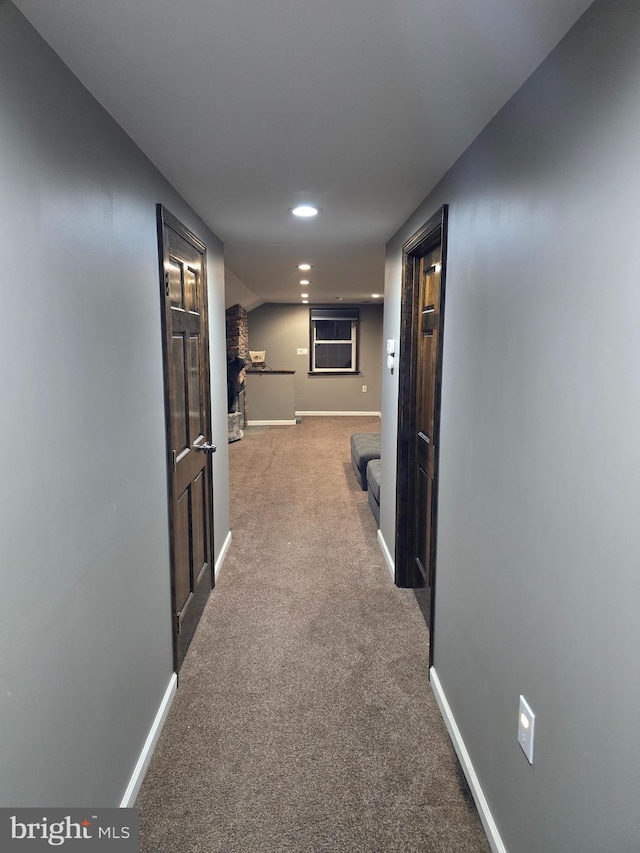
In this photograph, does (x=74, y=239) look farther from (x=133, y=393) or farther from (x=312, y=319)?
(x=312, y=319)

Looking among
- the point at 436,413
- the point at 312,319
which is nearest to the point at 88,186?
the point at 436,413

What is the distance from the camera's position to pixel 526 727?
4.25ft

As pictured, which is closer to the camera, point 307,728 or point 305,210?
point 307,728

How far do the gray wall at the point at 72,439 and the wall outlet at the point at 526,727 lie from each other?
1.10 m

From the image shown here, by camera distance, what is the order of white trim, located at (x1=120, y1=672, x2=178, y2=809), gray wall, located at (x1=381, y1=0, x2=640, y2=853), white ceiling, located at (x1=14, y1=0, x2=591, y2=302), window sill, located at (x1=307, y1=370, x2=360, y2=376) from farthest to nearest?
1. window sill, located at (x1=307, y1=370, x2=360, y2=376)
2. white trim, located at (x1=120, y1=672, x2=178, y2=809)
3. white ceiling, located at (x1=14, y1=0, x2=591, y2=302)
4. gray wall, located at (x1=381, y1=0, x2=640, y2=853)

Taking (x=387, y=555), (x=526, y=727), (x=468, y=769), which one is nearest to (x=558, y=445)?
(x=526, y=727)

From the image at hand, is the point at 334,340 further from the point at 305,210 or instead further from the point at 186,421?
the point at 186,421

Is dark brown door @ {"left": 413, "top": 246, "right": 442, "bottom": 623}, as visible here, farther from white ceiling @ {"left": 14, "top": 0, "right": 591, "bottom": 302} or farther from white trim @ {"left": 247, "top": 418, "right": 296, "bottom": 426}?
white trim @ {"left": 247, "top": 418, "right": 296, "bottom": 426}

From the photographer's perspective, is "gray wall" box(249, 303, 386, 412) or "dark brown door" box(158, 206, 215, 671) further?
"gray wall" box(249, 303, 386, 412)

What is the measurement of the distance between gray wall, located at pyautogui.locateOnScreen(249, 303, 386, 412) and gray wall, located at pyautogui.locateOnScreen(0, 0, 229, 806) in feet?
26.0

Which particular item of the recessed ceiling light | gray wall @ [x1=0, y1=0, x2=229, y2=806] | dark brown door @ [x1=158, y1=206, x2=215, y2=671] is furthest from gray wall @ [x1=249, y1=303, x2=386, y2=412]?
gray wall @ [x1=0, y1=0, x2=229, y2=806]

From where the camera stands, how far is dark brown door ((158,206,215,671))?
217 centimetres

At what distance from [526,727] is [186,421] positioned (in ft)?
6.12

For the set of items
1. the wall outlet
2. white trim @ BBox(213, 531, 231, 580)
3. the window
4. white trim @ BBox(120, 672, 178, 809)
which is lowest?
white trim @ BBox(120, 672, 178, 809)
